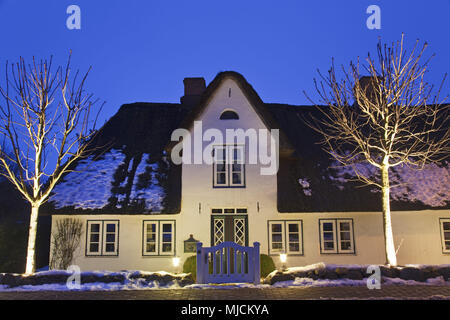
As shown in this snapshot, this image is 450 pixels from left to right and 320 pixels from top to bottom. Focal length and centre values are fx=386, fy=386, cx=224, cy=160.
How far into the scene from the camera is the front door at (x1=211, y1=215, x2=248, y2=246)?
14.5 m

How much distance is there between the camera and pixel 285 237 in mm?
14539

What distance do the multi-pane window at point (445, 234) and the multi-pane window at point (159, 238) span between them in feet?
33.6

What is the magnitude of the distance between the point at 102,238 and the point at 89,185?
6.77ft

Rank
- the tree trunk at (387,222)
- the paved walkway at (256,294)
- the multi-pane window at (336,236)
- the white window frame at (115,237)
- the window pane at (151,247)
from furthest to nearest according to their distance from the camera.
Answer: the multi-pane window at (336,236) < the window pane at (151,247) < the white window frame at (115,237) < the tree trunk at (387,222) < the paved walkway at (256,294)

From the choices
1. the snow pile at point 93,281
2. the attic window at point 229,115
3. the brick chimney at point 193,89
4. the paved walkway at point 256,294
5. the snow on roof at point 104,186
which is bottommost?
the paved walkway at point 256,294

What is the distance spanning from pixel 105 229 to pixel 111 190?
57.5 inches

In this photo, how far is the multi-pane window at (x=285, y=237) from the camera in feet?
47.5

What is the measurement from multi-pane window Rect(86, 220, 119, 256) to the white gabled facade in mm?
36

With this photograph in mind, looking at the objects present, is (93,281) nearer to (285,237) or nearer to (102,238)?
(102,238)

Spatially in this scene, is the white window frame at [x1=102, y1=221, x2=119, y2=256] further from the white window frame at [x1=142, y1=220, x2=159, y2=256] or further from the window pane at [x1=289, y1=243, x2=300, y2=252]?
the window pane at [x1=289, y1=243, x2=300, y2=252]

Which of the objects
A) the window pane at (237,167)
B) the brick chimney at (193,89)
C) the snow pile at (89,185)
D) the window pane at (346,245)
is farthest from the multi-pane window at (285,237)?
the brick chimney at (193,89)

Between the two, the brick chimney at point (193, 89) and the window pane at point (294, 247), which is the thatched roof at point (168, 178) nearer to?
the window pane at point (294, 247)
